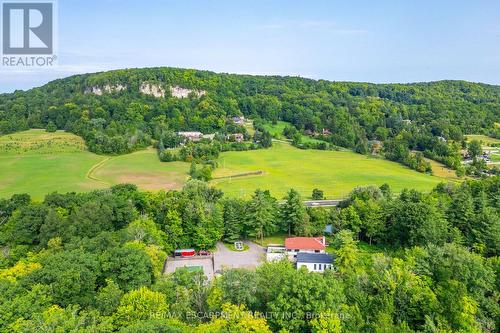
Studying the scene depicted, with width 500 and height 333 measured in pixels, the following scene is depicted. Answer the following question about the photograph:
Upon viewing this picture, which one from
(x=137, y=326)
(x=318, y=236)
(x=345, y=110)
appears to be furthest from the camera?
(x=345, y=110)

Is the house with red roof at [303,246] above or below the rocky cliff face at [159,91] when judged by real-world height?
below

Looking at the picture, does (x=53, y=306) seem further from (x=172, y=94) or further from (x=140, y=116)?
(x=172, y=94)

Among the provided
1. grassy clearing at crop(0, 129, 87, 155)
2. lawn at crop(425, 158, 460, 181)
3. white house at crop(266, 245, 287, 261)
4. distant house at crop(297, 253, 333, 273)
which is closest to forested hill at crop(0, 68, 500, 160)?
lawn at crop(425, 158, 460, 181)

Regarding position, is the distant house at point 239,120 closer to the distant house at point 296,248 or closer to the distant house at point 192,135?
the distant house at point 192,135

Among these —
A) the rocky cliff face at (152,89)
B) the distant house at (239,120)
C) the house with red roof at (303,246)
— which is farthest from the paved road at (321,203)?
the rocky cliff face at (152,89)

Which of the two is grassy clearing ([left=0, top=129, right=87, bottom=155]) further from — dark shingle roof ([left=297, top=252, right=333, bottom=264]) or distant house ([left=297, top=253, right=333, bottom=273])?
distant house ([left=297, top=253, right=333, bottom=273])

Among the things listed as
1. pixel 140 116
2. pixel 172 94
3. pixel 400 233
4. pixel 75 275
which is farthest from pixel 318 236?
pixel 172 94
